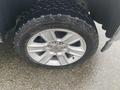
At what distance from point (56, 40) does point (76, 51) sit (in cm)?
22

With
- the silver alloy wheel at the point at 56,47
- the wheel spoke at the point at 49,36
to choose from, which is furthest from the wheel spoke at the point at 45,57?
the wheel spoke at the point at 49,36

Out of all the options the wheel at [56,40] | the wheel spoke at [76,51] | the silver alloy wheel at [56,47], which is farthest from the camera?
the wheel spoke at [76,51]

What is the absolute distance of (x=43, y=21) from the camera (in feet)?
6.48

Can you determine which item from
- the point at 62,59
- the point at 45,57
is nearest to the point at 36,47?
the point at 45,57

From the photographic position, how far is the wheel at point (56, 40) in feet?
6.55

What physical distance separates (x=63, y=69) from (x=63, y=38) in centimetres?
41

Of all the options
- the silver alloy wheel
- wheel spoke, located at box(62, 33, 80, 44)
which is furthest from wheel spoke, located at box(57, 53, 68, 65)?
wheel spoke, located at box(62, 33, 80, 44)

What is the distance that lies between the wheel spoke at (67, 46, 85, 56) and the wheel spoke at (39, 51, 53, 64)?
18 centimetres

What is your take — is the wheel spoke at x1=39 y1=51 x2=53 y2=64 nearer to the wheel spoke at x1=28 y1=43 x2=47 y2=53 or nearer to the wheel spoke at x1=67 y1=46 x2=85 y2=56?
the wheel spoke at x1=28 y1=43 x2=47 y2=53

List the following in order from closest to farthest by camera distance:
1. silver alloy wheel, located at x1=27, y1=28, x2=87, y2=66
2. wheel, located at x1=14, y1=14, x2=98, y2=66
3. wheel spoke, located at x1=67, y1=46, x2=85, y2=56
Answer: wheel, located at x1=14, y1=14, x2=98, y2=66, silver alloy wheel, located at x1=27, y1=28, x2=87, y2=66, wheel spoke, located at x1=67, y1=46, x2=85, y2=56

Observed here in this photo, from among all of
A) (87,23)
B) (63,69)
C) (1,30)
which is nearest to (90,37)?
(87,23)

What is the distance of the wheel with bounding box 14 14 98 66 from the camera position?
200cm

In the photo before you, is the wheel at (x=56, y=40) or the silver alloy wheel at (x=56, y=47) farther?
the silver alloy wheel at (x=56, y=47)

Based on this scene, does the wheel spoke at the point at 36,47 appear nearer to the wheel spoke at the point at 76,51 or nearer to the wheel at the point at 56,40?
the wheel at the point at 56,40
